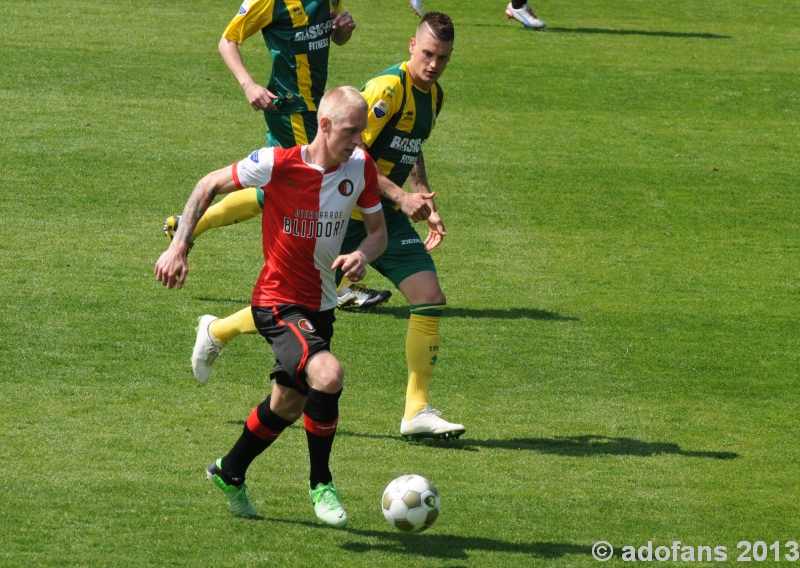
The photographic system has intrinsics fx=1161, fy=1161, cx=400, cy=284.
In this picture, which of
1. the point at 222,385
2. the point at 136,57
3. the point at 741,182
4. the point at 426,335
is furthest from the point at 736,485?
the point at 136,57

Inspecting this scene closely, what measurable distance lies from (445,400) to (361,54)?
912 centimetres

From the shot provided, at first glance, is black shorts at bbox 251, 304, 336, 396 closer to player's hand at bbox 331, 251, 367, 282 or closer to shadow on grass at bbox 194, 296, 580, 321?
player's hand at bbox 331, 251, 367, 282

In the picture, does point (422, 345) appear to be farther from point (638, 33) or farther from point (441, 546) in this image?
point (638, 33)

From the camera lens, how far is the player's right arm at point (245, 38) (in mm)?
7609

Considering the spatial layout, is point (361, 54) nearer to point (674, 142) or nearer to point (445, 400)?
point (674, 142)

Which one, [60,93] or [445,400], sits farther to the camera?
[60,93]

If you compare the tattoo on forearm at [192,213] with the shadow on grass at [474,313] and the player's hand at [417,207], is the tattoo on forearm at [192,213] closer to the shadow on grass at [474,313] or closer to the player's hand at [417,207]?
the player's hand at [417,207]

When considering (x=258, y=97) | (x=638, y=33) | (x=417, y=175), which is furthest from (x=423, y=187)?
(x=638, y=33)

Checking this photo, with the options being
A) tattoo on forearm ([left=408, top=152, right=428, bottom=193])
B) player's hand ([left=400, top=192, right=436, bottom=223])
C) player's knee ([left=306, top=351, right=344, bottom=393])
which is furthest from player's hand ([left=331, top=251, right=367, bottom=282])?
tattoo on forearm ([left=408, top=152, right=428, bottom=193])

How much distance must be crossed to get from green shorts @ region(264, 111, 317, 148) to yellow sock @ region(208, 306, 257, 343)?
7.19ft

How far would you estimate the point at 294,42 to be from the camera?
845cm

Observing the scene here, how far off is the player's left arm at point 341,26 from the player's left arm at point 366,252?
3373mm

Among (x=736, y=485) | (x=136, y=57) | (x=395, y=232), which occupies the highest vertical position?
(x=395, y=232)

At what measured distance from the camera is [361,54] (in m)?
15.3
